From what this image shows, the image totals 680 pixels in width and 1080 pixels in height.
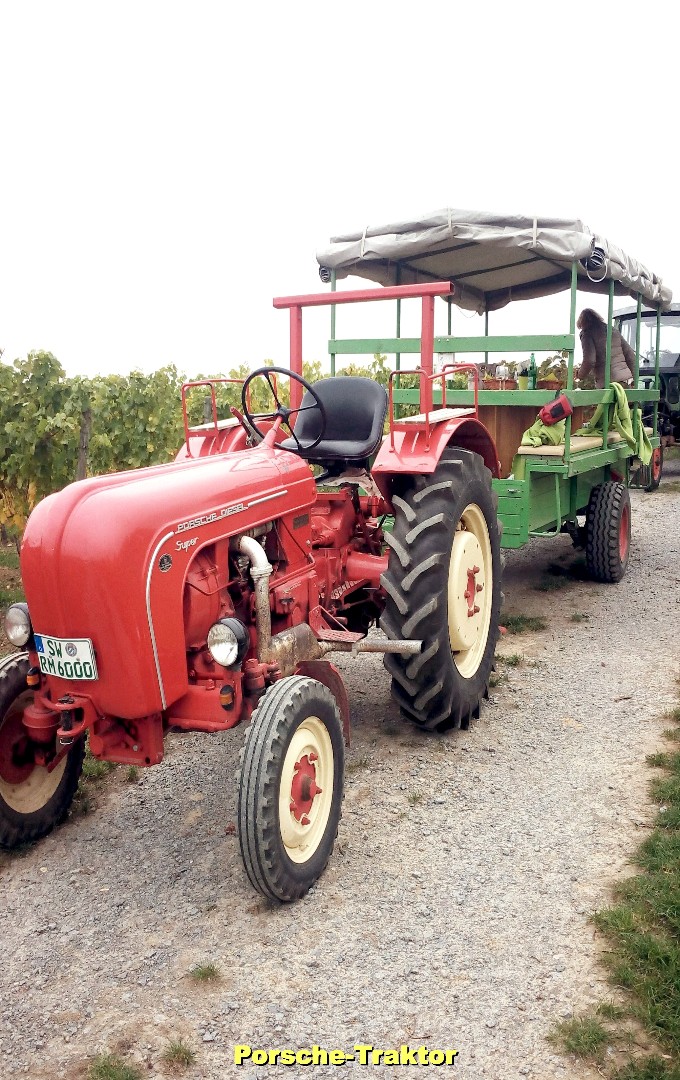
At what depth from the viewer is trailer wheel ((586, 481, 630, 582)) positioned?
6.63 m

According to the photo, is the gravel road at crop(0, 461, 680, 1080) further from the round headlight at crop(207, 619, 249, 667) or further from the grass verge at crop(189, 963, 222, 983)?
the round headlight at crop(207, 619, 249, 667)

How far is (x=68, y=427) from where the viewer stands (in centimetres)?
700

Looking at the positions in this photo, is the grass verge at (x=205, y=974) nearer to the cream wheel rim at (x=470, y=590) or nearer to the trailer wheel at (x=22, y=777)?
the trailer wheel at (x=22, y=777)

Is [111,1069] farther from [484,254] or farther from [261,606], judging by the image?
[484,254]

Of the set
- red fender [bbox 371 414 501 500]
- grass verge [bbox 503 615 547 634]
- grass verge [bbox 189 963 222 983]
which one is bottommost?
grass verge [bbox 189 963 222 983]

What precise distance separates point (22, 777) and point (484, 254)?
491cm

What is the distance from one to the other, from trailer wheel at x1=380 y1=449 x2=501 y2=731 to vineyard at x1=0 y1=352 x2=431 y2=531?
11.2 feet

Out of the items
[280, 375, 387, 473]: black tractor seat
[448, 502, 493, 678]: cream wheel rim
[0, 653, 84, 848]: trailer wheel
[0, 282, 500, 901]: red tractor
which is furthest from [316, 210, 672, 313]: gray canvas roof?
[0, 653, 84, 848]: trailer wheel

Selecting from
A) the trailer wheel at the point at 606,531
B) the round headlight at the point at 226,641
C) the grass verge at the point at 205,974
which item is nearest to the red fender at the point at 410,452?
the round headlight at the point at 226,641

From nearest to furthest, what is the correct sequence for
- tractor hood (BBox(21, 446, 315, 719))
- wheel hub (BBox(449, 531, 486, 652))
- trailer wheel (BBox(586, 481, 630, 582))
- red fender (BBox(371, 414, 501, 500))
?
tractor hood (BBox(21, 446, 315, 719)) < red fender (BBox(371, 414, 501, 500)) < wheel hub (BBox(449, 531, 486, 652)) < trailer wheel (BBox(586, 481, 630, 582))

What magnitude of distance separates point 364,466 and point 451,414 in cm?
53

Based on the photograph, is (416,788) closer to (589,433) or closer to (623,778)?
(623,778)

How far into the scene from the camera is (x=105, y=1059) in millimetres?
2258

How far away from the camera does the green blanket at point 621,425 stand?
664 centimetres
